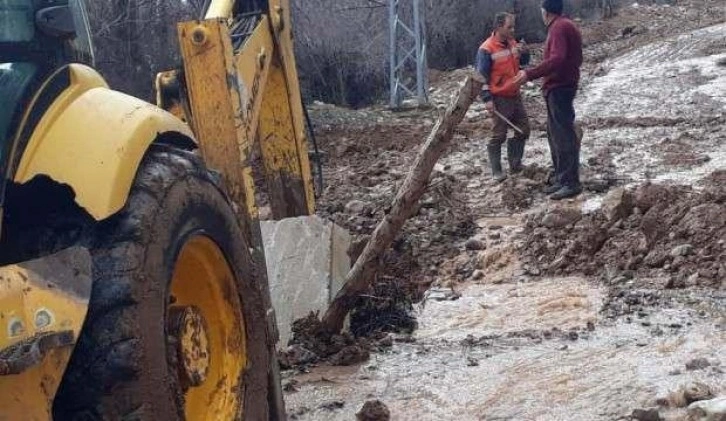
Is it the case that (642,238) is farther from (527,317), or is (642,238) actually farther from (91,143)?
(91,143)

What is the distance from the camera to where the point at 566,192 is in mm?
9875

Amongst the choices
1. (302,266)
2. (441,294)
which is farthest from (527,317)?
(302,266)

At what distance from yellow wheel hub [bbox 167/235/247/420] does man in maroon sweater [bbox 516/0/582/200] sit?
635cm

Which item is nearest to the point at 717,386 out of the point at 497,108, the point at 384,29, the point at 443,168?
the point at 497,108

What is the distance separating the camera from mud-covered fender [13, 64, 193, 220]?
302 cm

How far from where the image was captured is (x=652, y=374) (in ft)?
17.1

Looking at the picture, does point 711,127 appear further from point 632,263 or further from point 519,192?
point 632,263

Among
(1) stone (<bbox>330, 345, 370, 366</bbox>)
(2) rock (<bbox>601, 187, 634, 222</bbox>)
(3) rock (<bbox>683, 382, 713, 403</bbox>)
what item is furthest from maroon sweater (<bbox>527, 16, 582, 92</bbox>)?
(3) rock (<bbox>683, 382, 713, 403</bbox>)

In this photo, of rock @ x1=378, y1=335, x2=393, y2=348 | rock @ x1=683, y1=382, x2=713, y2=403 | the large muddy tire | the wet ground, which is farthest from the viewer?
rock @ x1=378, y1=335, x2=393, y2=348

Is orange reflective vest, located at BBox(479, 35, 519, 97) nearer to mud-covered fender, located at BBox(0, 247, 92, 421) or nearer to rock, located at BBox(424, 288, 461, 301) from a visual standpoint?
rock, located at BBox(424, 288, 461, 301)

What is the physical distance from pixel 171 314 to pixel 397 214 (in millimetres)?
3180

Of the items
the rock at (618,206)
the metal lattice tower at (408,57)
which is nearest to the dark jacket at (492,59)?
the rock at (618,206)

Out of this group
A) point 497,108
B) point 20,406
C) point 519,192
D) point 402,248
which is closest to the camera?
point 20,406

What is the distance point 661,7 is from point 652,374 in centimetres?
3832
